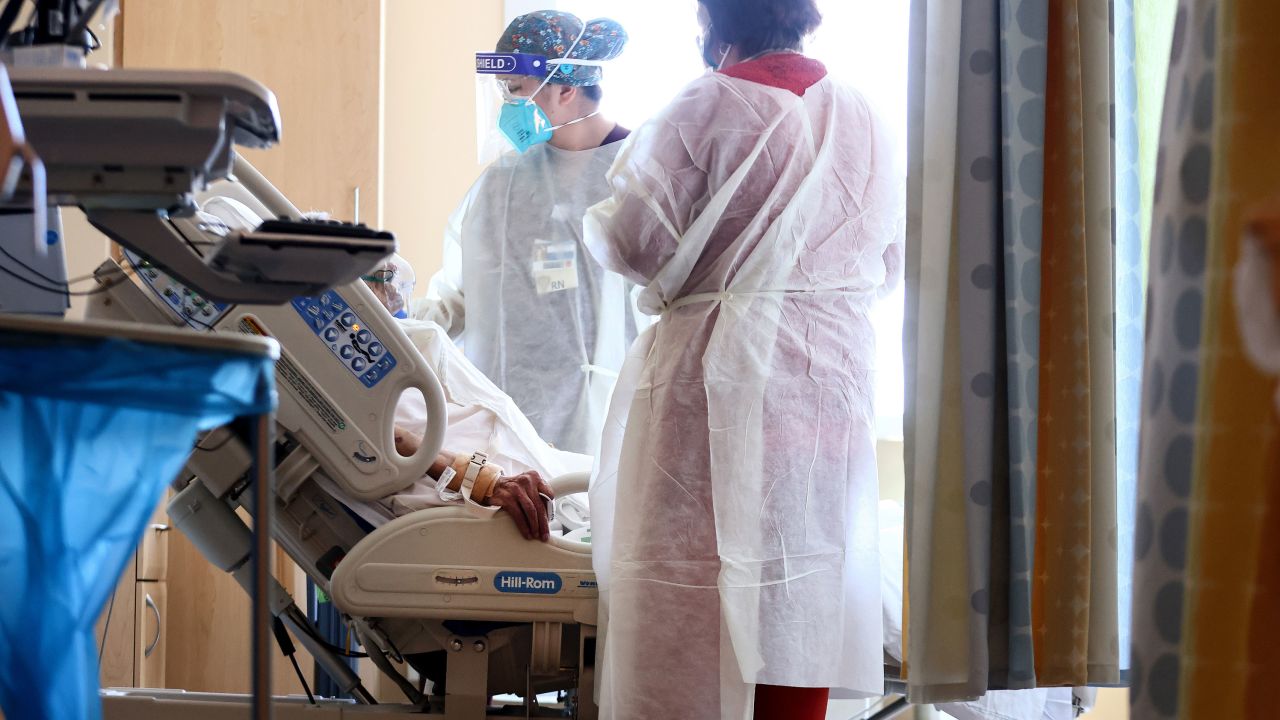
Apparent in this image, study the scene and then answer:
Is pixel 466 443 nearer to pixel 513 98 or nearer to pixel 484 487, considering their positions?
pixel 484 487

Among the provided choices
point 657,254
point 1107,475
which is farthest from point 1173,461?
point 657,254

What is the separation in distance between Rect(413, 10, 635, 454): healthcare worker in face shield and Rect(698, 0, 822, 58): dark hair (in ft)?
3.25

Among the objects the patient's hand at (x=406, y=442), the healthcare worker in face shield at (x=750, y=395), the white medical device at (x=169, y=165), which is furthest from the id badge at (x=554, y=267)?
the white medical device at (x=169, y=165)

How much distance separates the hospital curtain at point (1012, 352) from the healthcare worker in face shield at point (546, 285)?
145cm

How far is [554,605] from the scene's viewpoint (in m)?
2.03

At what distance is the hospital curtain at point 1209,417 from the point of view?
31.5 inches

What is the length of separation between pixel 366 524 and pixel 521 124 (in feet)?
3.92

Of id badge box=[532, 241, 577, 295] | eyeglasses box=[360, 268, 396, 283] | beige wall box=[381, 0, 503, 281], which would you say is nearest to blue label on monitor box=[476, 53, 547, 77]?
id badge box=[532, 241, 577, 295]

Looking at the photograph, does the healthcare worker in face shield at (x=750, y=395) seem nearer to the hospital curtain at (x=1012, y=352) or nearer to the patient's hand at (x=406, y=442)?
the hospital curtain at (x=1012, y=352)

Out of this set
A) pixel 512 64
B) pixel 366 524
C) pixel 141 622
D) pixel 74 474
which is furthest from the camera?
pixel 141 622

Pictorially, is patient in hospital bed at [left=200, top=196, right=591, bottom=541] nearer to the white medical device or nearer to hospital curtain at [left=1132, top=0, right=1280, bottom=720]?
the white medical device

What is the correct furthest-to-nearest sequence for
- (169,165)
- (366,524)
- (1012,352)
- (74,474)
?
(366,524)
(1012,352)
(169,165)
(74,474)

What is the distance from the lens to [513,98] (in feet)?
9.45

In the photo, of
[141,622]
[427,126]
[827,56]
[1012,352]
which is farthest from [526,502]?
[427,126]
